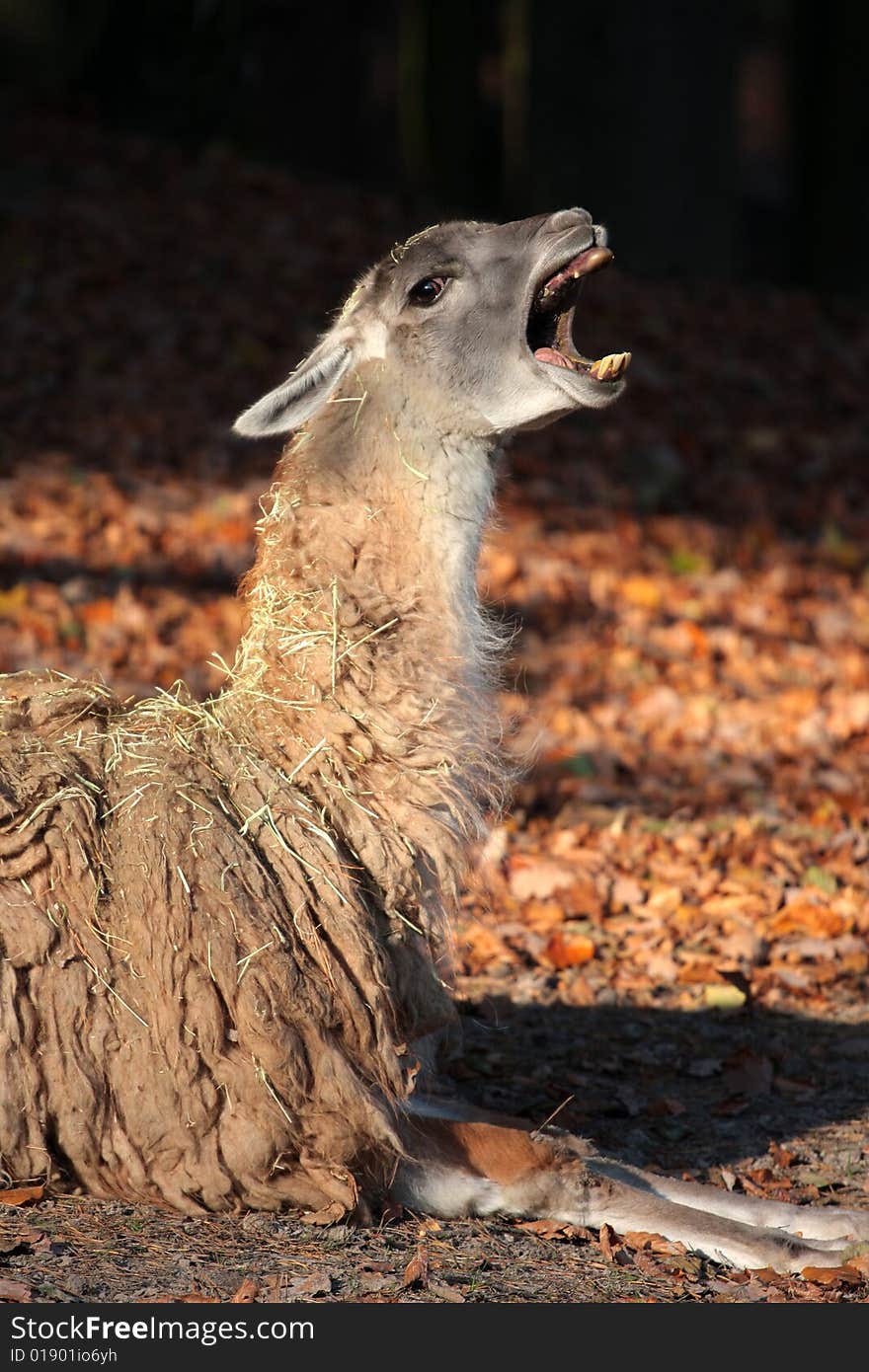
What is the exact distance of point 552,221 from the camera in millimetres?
4859

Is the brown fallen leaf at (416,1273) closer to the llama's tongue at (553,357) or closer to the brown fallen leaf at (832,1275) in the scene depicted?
the brown fallen leaf at (832,1275)

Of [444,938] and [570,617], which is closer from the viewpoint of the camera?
[444,938]

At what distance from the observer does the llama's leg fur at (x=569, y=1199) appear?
14.3 ft

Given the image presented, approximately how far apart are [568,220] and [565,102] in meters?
12.5

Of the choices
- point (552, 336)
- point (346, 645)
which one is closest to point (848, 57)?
point (552, 336)

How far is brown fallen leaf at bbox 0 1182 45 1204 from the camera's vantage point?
408 cm

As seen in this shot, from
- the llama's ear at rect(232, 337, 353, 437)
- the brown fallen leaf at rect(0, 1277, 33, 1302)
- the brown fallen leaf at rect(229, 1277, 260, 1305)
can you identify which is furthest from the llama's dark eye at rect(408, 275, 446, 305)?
the brown fallen leaf at rect(0, 1277, 33, 1302)

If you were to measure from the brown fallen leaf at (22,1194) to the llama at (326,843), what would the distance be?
0.16 ft

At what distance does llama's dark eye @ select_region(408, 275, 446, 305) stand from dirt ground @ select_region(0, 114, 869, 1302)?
693 mm

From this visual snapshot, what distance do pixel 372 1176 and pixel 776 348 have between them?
482 inches

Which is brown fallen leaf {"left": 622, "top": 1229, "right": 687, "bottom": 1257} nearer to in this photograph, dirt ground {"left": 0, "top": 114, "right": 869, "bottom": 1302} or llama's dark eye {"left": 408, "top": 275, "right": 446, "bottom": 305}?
dirt ground {"left": 0, "top": 114, "right": 869, "bottom": 1302}

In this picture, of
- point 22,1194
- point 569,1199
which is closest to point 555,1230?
point 569,1199

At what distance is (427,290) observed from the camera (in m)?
4.92

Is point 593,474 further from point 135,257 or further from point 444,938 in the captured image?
point 444,938
